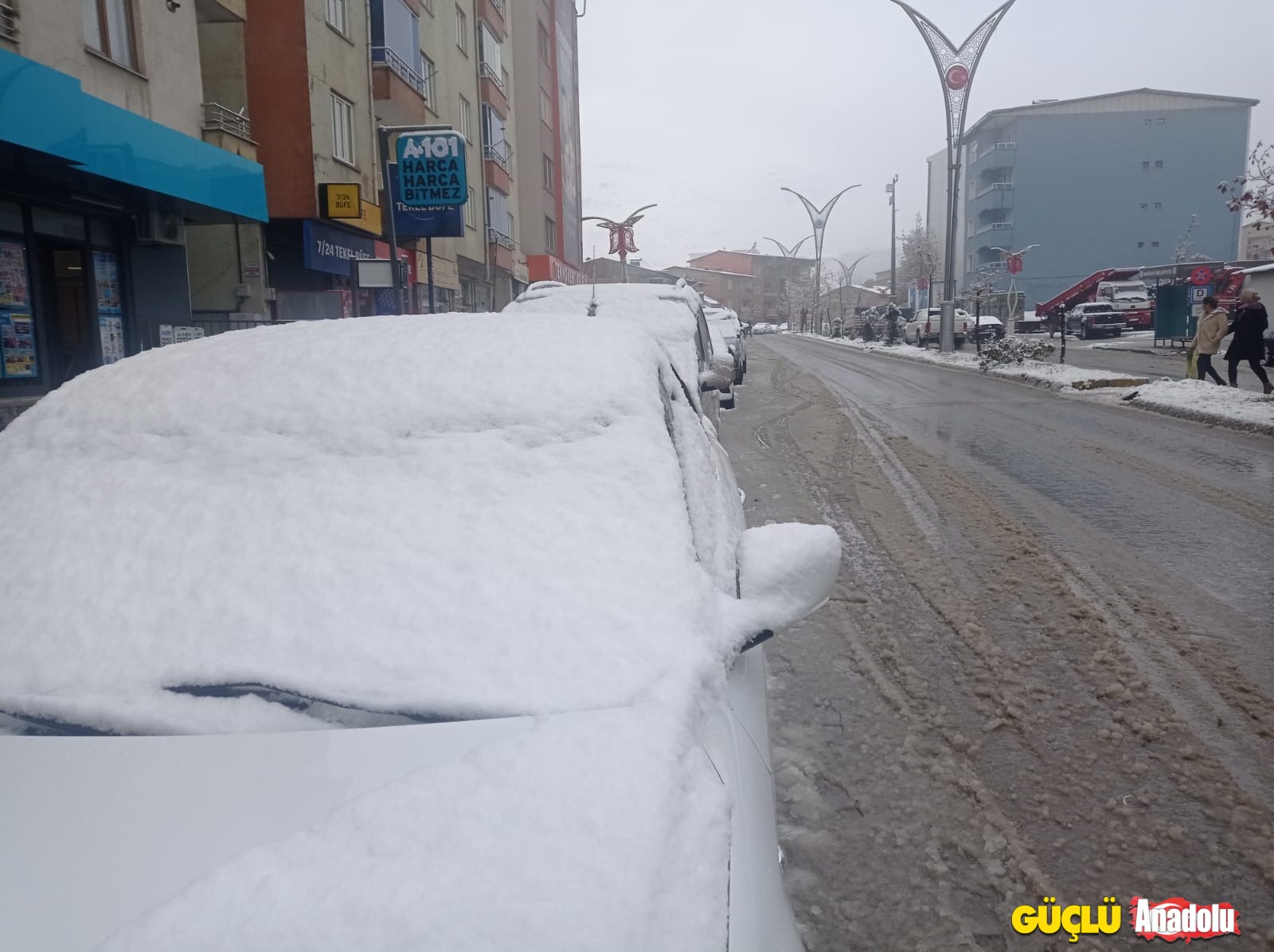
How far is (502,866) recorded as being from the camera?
1369mm

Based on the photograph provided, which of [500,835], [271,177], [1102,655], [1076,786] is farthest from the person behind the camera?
[271,177]

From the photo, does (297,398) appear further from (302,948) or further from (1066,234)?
(1066,234)

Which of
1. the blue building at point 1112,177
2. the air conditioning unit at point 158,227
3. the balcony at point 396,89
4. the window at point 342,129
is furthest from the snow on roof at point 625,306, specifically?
the blue building at point 1112,177

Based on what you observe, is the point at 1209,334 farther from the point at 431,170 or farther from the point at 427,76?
the point at 427,76

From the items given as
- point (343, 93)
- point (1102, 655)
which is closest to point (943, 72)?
point (343, 93)

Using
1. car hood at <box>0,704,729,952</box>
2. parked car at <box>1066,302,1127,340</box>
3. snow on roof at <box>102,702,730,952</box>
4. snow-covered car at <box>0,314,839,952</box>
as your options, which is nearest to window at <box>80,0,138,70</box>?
snow-covered car at <box>0,314,839,952</box>

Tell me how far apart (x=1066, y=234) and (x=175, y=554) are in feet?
277

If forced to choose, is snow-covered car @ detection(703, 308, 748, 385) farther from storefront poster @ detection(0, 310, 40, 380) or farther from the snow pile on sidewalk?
storefront poster @ detection(0, 310, 40, 380)

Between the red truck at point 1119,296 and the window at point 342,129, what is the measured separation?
25.9 meters

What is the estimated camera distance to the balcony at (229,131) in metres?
14.2

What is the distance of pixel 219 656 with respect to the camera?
74.0 inches

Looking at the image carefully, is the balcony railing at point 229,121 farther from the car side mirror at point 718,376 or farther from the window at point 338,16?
the car side mirror at point 718,376

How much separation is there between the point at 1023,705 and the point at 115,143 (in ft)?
36.8

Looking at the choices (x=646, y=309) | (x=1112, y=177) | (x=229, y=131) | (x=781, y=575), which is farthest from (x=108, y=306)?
(x=1112, y=177)
